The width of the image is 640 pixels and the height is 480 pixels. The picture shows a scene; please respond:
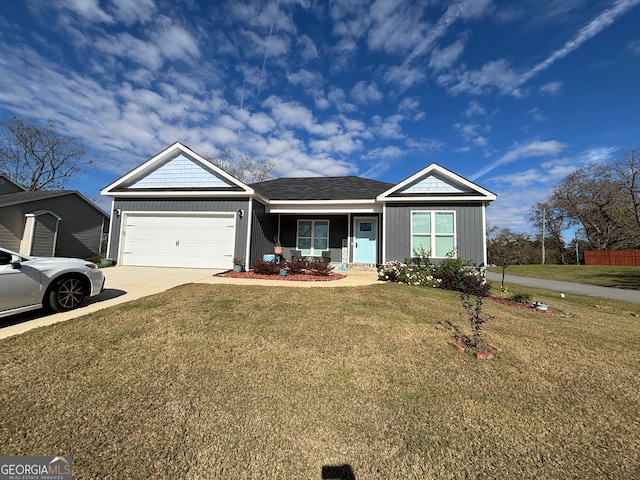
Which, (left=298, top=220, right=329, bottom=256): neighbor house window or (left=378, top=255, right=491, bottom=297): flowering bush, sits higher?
(left=298, top=220, right=329, bottom=256): neighbor house window

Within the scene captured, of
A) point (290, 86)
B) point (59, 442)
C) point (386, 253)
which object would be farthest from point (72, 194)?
point (59, 442)

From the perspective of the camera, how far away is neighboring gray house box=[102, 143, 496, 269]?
1027 centimetres

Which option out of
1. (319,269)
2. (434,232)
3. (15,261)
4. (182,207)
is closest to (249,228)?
(182,207)

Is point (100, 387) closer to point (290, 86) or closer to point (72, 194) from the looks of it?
point (290, 86)

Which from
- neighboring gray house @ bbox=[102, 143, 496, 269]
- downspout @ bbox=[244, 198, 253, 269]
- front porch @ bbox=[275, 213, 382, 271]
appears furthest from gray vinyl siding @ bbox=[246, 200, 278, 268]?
front porch @ bbox=[275, 213, 382, 271]

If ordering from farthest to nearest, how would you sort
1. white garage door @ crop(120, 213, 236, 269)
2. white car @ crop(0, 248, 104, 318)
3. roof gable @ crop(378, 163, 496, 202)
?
white garage door @ crop(120, 213, 236, 269) < roof gable @ crop(378, 163, 496, 202) < white car @ crop(0, 248, 104, 318)

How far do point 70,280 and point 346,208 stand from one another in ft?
30.1

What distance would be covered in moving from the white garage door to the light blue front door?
558 cm

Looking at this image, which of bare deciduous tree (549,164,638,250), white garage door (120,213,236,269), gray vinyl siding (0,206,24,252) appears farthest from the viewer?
bare deciduous tree (549,164,638,250)

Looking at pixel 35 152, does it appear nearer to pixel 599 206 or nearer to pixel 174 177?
pixel 174 177

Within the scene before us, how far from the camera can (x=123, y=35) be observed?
9.20 m

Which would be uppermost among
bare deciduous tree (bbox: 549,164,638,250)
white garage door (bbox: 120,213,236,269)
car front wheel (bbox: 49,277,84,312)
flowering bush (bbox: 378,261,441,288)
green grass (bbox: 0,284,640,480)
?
bare deciduous tree (bbox: 549,164,638,250)

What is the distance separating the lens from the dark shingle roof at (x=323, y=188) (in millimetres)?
12188

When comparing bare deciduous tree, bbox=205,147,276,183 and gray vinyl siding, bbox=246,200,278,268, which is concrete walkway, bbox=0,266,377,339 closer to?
gray vinyl siding, bbox=246,200,278,268
